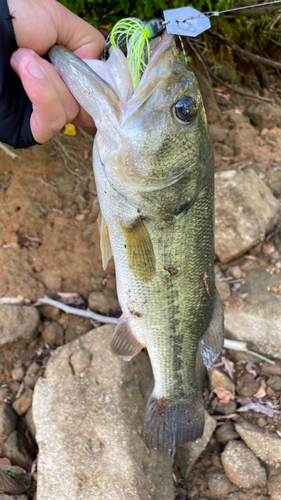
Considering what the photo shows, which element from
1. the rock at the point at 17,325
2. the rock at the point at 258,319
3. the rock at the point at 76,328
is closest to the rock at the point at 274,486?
the rock at the point at 258,319

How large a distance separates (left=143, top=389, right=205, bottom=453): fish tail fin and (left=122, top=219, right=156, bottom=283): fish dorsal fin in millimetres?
1025

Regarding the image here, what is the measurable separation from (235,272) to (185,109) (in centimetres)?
273

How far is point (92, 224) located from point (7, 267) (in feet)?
3.42

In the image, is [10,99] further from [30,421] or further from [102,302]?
[30,421]

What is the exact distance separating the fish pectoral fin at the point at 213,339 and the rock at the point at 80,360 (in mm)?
1156

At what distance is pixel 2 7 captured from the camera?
1.61m

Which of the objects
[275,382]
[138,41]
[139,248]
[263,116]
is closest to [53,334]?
[139,248]

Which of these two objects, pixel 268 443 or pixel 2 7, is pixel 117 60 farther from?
pixel 268 443

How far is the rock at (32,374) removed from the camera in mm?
2965

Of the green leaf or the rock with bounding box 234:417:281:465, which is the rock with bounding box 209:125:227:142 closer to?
the rock with bounding box 234:417:281:465

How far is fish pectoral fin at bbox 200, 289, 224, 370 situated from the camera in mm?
2217

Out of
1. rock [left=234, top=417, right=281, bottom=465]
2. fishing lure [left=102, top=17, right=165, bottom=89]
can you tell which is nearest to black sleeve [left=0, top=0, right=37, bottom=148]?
fishing lure [left=102, top=17, right=165, bottom=89]

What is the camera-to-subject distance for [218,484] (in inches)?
109

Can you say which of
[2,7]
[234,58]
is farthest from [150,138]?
[234,58]
